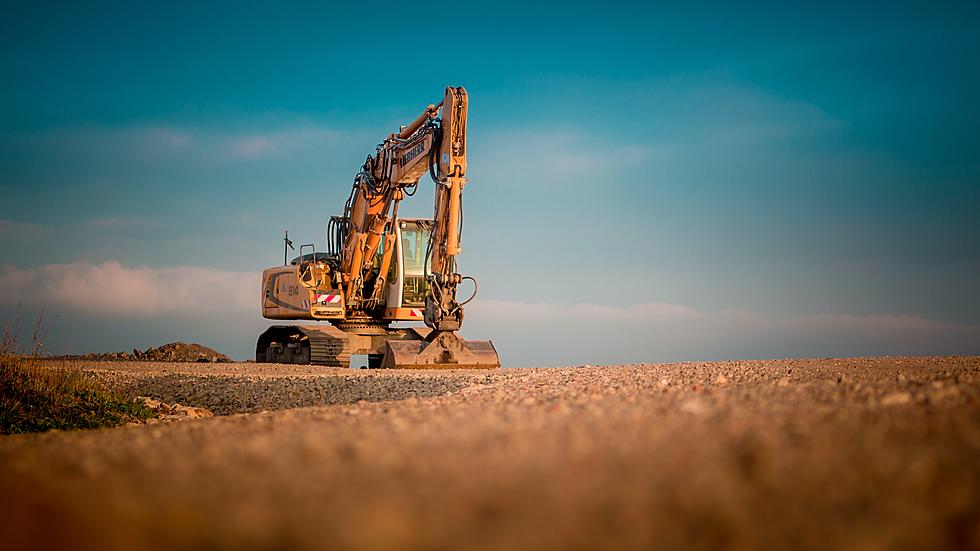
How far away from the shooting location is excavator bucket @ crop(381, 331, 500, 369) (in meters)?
14.2

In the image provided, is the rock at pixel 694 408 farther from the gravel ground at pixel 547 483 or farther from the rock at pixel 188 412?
the rock at pixel 188 412

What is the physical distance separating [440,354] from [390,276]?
3.75 metres

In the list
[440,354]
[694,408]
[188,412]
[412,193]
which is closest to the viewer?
[694,408]

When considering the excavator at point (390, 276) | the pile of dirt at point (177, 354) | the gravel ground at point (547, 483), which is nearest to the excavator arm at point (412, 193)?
the excavator at point (390, 276)

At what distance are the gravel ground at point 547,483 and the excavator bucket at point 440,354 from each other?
1051 cm

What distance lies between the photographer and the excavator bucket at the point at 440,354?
14234 mm

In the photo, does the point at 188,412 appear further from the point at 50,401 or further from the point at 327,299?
the point at 327,299

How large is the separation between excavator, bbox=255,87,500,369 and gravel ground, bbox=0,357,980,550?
10.6 meters

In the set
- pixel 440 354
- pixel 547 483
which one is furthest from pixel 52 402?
pixel 547 483

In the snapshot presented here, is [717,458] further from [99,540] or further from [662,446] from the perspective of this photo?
[99,540]

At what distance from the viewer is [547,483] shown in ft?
6.64

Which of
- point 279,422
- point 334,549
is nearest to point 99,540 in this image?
point 334,549

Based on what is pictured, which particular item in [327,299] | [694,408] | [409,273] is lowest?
[694,408]

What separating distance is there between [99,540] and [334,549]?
0.75 metres
